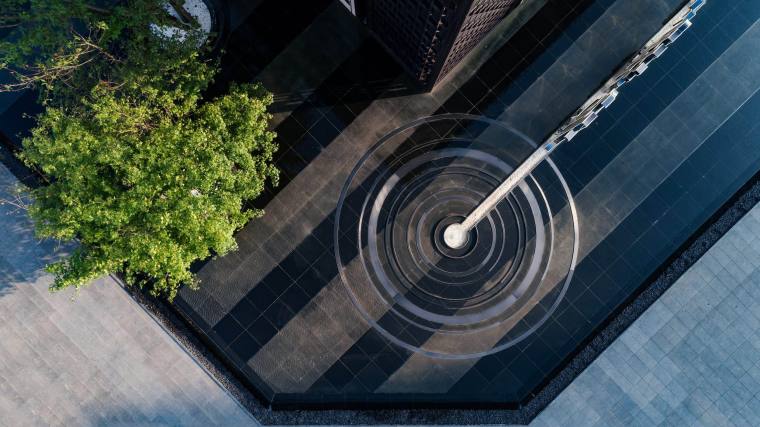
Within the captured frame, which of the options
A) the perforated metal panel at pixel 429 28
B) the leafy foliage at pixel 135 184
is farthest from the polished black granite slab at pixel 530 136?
the leafy foliage at pixel 135 184

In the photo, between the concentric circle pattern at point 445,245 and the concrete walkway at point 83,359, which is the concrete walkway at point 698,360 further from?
the concrete walkway at point 83,359

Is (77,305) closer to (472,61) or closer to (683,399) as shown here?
(472,61)

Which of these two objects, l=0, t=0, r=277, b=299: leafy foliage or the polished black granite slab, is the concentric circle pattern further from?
l=0, t=0, r=277, b=299: leafy foliage

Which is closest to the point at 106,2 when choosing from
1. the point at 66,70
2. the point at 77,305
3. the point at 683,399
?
the point at 66,70

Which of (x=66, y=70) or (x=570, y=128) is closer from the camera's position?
(x=570, y=128)

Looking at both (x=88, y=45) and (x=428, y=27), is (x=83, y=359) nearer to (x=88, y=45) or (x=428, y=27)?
(x=88, y=45)

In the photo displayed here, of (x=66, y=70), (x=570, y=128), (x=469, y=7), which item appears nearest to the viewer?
(x=469, y=7)

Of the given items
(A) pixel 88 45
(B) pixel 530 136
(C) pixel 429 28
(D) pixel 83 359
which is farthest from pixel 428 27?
(D) pixel 83 359
